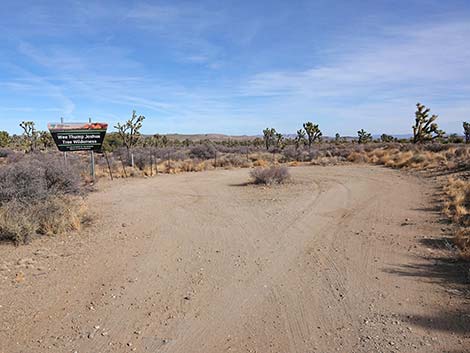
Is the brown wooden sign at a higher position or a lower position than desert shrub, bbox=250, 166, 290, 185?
higher

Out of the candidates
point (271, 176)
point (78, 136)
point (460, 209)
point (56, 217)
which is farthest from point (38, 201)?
point (460, 209)

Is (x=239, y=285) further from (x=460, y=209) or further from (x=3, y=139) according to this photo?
(x=3, y=139)

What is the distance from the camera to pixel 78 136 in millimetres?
19672

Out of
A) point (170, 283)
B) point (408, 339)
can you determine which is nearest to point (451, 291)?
point (408, 339)

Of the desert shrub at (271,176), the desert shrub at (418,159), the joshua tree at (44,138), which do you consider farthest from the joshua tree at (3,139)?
the desert shrub at (418,159)

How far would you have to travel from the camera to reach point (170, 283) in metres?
6.59

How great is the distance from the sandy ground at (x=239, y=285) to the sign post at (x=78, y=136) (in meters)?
9.30

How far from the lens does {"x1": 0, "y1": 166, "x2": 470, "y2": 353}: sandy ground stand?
4.85 m

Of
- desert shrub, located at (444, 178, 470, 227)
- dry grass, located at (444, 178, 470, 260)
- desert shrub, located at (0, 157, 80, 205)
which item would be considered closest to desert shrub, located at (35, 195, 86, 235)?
desert shrub, located at (0, 157, 80, 205)

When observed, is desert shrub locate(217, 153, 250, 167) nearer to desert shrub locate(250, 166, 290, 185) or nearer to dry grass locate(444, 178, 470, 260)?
desert shrub locate(250, 166, 290, 185)

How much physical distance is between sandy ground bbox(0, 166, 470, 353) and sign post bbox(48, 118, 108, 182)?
30.5 feet

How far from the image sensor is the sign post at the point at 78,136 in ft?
63.3

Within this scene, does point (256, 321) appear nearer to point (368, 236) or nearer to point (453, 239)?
point (368, 236)

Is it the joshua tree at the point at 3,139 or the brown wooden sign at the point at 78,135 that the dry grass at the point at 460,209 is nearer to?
the brown wooden sign at the point at 78,135
